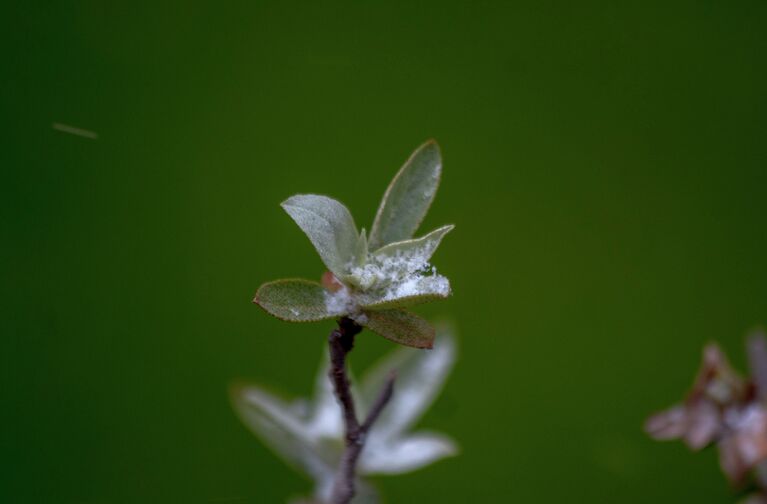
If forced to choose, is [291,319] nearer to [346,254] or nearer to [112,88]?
[346,254]

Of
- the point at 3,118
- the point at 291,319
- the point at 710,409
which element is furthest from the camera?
the point at 3,118

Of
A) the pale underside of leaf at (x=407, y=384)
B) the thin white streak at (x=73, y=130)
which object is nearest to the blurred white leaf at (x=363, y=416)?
the pale underside of leaf at (x=407, y=384)

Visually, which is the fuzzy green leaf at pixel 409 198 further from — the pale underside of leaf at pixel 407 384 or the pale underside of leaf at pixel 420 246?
the pale underside of leaf at pixel 407 384

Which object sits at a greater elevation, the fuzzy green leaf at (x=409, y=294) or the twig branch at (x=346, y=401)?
the fuzzy green leaf at (x=409, y=294)

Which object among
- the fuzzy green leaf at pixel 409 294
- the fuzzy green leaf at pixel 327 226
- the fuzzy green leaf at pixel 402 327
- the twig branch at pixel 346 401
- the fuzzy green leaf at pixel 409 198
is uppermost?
the fuzzy green leaf at pixel 409 198

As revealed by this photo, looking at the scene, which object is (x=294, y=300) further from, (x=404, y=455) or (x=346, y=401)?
(x=404, y=455)

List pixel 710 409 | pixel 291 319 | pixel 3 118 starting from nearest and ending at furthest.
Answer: pixel 291 319 < pixel 710 409 < pixel 3 118

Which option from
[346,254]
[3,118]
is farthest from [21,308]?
[346,254]

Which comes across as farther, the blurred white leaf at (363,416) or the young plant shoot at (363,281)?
the blurred white leaf at (363,416)
